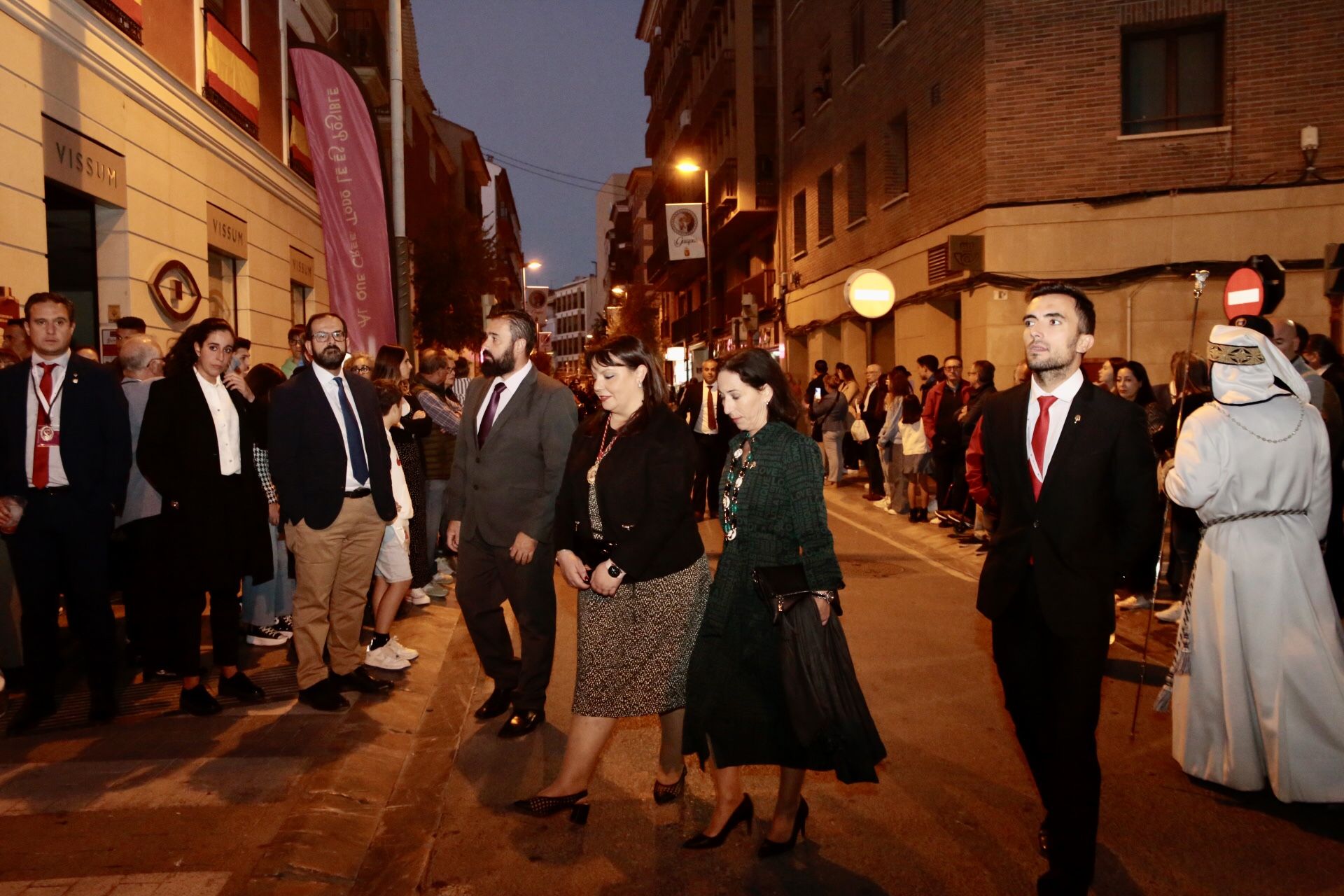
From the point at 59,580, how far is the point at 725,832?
→ 12.0ft

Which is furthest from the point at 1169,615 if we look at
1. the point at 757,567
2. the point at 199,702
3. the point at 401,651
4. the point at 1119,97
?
the point at 1119,97

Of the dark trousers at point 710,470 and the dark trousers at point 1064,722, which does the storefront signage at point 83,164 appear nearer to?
the dark trousers at point 710,470

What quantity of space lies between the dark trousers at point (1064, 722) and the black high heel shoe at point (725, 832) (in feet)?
3.61

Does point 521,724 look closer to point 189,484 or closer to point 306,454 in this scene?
point 306,454

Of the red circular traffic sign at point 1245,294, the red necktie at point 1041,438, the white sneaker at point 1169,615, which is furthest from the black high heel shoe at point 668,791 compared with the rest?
the red circular traffic sign at point 1245,294

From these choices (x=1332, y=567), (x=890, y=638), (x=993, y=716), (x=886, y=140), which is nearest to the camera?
(x=993, y=716)

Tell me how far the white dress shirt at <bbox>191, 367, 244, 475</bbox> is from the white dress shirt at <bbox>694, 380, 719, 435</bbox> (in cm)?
726

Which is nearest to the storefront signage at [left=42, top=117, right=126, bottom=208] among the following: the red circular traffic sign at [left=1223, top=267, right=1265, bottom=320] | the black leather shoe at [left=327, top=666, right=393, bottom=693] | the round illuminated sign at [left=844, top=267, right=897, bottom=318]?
the black leather shoe at [left=327, top=666, right=393, bottom=693]

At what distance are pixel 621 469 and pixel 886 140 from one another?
19093 mm

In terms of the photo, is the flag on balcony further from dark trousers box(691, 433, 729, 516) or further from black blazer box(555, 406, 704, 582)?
black blazer box(555, 406, 704, 582)

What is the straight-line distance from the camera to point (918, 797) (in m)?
4.49

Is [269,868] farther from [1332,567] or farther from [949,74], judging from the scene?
[949,74]

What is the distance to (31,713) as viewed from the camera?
210 inches

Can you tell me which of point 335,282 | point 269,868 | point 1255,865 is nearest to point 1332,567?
point 1255,865
